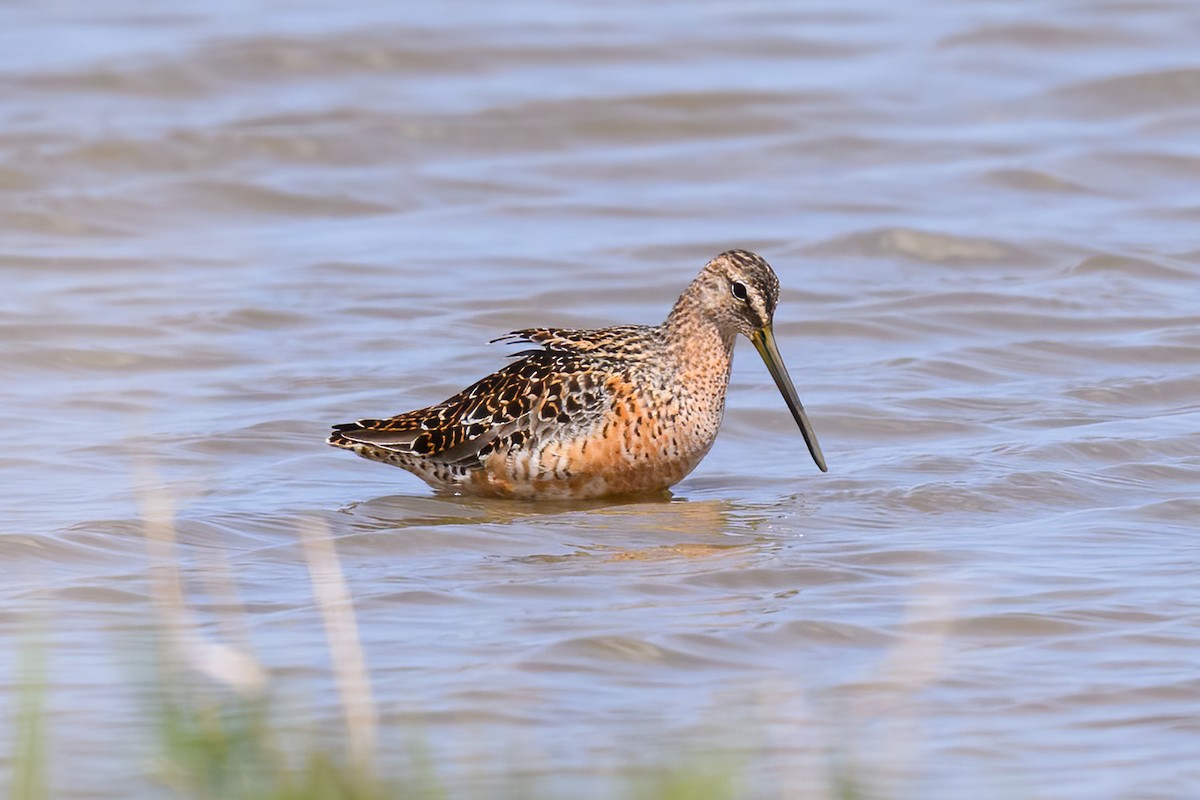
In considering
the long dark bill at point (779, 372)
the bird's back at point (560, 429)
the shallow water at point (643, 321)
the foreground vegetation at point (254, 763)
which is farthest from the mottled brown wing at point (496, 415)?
the foreground vegetation at point (254, 763)

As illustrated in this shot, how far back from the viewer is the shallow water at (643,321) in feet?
16.3

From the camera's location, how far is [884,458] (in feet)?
24.8

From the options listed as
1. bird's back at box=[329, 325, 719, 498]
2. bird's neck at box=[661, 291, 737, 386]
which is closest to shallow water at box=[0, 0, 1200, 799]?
bird's back at box=[329, 325, 719, 498]

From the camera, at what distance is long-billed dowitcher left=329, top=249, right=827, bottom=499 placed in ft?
23.1

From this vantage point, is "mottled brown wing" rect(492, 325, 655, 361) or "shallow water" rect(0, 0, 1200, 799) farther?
"mottled brown wing" rect(492, 325, 655, 361)

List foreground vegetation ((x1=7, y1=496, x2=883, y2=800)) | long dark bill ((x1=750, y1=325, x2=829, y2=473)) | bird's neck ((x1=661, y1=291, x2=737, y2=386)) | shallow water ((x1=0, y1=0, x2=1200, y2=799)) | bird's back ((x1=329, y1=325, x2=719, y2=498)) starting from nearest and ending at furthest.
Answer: foreground vegetation ((x1=7, y1=496, x2=883, y2=800)) < shallow water ((x1=0, y1=0, x2=1200, y2=799)) < bird's back ((x1=329, y1=325, x2=719, y2=498)) < bird's neck ((x1=661, y1=291, x2=737, y2=386)) < long dark bill ((x1=750, y1=325, x2=829, y2=473))

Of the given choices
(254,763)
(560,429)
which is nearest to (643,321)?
(560,429)

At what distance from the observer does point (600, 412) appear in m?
7.04

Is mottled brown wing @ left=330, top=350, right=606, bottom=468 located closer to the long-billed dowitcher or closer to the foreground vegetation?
the long-billed dowitcher

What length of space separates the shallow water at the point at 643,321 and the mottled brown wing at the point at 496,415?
218 mm

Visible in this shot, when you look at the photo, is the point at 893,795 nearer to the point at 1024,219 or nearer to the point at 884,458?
the point at 884,458

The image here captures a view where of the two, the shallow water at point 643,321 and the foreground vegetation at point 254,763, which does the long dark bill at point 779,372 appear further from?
the foreground vegetation at point 254,763

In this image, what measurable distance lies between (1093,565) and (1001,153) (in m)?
6.79

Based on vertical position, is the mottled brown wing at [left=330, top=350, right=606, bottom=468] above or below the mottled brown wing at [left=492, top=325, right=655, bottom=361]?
below
